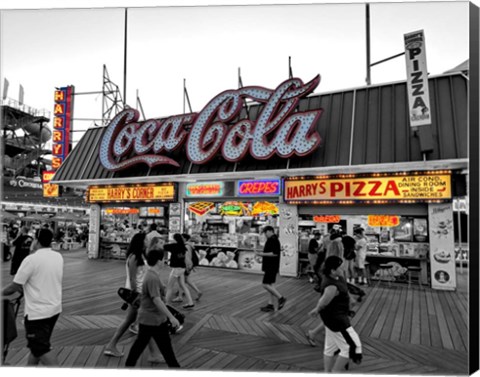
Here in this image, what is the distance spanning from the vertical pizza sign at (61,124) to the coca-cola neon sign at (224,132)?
4.57 meters

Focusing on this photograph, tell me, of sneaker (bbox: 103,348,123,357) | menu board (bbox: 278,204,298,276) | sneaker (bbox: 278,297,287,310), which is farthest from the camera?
menu board (bbox: 278,204,298,276)

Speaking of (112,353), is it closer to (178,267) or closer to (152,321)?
(152,321)

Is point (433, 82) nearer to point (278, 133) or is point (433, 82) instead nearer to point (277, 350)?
point (278, 133)

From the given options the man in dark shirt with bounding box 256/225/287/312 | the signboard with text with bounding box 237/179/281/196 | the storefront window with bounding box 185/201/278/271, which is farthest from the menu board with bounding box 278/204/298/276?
the man in dark shirt with bounding box 256/225/287/312

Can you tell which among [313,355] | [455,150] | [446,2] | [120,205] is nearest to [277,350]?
[313,355]

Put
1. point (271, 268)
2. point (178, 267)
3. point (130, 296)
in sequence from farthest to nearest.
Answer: point (178, 267) → point (271, 268) → point (130, 296)

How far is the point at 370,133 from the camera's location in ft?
30.9

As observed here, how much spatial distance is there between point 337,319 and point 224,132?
8162 millimetres

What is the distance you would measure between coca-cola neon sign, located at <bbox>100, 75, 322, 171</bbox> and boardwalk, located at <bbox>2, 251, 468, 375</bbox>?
4423 mm

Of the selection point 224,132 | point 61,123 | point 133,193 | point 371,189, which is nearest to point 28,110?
point 61,123

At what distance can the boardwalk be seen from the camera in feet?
14.7

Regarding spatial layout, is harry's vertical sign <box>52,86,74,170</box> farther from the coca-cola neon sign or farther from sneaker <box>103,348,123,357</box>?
sneaker <box>103,348,123,357</box>

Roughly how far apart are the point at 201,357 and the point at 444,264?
8.00m

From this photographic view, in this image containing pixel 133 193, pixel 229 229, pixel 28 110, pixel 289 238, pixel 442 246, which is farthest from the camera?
pixel 28 110
